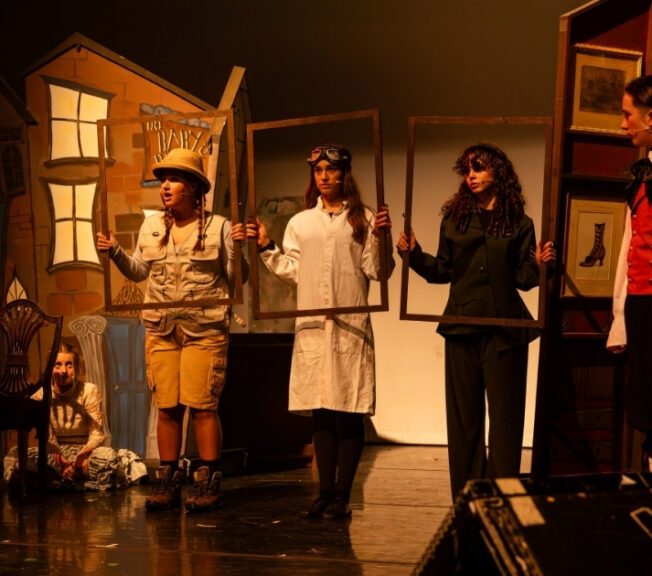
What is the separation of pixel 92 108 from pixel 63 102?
0.19 metres

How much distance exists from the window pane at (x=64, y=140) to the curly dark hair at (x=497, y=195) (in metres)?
2.83

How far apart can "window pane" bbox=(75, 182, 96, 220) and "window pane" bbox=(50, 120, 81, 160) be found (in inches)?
7.7

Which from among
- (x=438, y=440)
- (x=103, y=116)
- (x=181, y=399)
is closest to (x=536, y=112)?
(x=438, y=440)

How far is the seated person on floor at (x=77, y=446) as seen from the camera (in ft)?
18.0

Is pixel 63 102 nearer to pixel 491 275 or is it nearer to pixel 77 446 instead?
pixel 77 446

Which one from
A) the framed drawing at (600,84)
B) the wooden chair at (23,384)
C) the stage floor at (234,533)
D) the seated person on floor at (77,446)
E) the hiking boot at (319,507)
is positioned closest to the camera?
the stage floor at (234,533)

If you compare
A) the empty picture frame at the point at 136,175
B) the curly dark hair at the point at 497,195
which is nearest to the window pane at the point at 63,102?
the empty picture frame at the point at 136,175

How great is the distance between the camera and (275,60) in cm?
720

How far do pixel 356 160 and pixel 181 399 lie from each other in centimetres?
156

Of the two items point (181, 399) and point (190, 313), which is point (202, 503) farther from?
point (190, 313)

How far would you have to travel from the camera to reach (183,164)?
15.2 feet

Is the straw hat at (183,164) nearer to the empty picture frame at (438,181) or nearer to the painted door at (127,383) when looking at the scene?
the empty picture frame at (438,181)

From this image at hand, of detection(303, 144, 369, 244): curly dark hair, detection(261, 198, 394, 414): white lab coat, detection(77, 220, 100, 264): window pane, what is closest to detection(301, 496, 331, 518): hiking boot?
detection(261, 198, 394, 414): white lab coat

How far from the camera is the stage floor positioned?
3627mm
